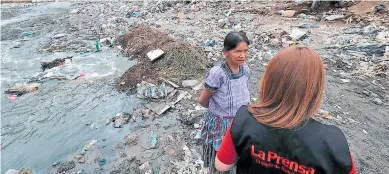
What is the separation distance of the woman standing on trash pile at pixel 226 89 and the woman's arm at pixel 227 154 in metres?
0.74

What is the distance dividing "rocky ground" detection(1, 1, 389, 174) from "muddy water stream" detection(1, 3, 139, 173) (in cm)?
4

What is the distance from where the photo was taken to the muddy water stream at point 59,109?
149 inches

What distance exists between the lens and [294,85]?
3.21 ft

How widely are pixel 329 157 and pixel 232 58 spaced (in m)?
1.02

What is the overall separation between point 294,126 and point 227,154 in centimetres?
32

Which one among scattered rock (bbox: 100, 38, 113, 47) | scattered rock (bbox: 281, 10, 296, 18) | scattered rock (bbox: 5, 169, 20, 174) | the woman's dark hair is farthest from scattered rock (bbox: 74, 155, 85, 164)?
scattered rock (bbox: 281, 10, 296, 18)

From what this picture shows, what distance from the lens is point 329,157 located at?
3.16ft

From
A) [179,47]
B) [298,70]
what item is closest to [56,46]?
[179,47]

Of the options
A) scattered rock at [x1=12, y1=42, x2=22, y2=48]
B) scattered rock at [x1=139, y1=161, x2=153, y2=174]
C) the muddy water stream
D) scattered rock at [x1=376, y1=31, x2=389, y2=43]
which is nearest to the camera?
scattered rock at [x1=139, y1=161, x2=153, y2=174]

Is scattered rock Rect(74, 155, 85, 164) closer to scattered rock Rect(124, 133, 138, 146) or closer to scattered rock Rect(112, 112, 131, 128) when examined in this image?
scattered rock Rect(124, 133, 138, 146)

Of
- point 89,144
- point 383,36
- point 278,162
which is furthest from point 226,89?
point 383,36

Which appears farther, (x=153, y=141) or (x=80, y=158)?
(x=153, y=141)

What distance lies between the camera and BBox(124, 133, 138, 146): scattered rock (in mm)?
3664

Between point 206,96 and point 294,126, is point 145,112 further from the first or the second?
point 294,126
